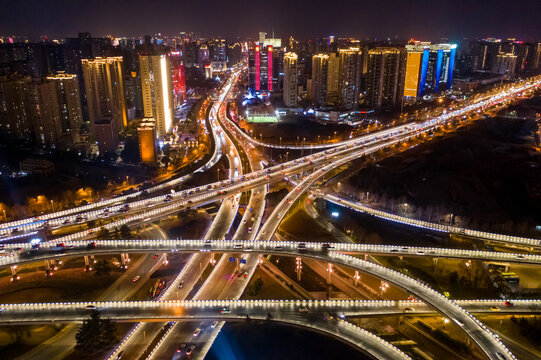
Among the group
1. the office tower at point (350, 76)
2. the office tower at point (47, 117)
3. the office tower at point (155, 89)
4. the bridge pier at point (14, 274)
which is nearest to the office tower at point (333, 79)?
the office tower at point (350, 76)

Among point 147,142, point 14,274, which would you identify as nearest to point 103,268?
point 14,274

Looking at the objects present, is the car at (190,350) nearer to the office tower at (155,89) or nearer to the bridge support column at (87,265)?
the bridge support column at (87,265)

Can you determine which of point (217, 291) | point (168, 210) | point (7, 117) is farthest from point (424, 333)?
point (7, 117)

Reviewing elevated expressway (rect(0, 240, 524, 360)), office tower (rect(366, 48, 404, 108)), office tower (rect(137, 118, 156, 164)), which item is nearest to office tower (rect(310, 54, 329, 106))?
office tower (rect(366, 48, 404, 108))

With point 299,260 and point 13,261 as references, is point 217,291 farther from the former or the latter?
point 13,261

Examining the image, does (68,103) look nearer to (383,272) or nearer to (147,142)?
(147,142)

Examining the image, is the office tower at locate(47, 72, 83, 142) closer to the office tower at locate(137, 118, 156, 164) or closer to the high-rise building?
the high-rise building
